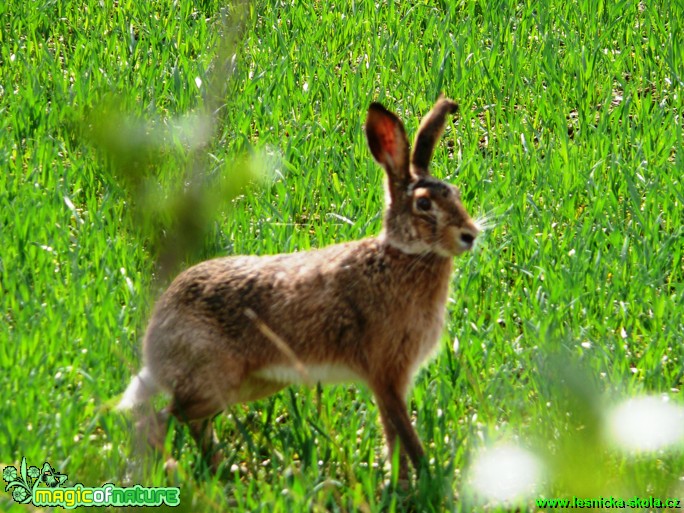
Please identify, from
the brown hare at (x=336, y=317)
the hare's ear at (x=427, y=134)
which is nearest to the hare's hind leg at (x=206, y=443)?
the brown hare at (x=336, y=317)

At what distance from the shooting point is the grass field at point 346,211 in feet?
5.32

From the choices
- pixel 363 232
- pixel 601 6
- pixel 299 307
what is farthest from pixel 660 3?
pixel 299 307

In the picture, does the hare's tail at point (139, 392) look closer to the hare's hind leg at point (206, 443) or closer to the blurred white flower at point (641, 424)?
the hare's hind leg at point (206, 443)

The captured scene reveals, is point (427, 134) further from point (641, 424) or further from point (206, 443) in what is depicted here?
point (641, 424)

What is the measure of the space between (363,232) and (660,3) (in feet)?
12.1

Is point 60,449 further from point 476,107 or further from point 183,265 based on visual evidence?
point 476,107

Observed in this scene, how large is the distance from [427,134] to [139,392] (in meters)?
1.23

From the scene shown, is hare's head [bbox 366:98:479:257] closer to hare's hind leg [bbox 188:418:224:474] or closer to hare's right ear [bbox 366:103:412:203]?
hare's right ear [bbox 366:103:412:203]

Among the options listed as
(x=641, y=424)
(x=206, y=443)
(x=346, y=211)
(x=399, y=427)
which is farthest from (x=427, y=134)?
(x=641, y=424)

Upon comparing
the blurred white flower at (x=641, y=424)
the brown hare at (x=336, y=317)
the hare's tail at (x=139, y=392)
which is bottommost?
the blurred white flower at (x=641, y=424)

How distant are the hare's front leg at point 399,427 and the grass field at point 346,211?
3.5 inches

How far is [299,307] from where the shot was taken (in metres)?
3.44

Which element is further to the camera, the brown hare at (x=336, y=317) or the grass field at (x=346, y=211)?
the brown hare at (x=336, y=317)

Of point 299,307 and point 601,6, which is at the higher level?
point 601,6
